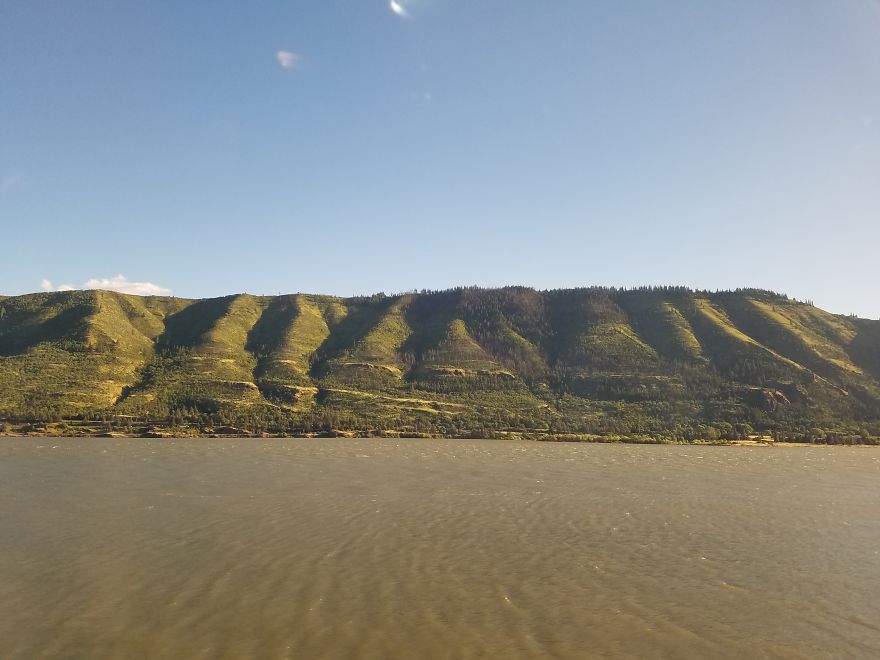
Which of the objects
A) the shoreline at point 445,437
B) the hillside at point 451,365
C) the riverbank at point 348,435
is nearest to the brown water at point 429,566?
the shoreline at point 445,437

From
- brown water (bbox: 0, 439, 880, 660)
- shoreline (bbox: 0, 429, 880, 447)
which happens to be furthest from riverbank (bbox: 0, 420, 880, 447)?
brown water (bbox: 0, 439, 880, 660)

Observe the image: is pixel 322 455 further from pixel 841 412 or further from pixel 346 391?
pixel 841 412

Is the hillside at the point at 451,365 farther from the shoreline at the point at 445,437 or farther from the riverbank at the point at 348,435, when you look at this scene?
the shoreline at the point at 445,437

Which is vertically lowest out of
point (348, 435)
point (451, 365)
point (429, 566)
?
point (348, 435)

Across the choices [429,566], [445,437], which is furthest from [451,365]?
[429,566]

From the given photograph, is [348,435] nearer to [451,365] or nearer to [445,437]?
[445,437]

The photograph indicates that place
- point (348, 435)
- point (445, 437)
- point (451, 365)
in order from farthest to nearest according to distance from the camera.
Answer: point (451, 365), point (445, 437), point (348, 435)

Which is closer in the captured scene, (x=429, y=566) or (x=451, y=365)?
(x=429, y=566)

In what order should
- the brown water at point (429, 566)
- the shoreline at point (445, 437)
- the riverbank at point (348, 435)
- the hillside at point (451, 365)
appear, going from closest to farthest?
1. the brown water at point (429, 566)
2. the shoreline at point (445, 437)
3. the riverbank at point (348, 435)
4. the hillside at point (451, 365)
